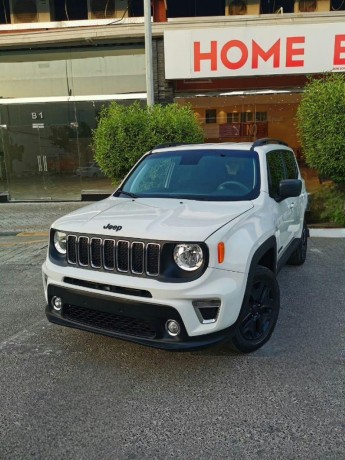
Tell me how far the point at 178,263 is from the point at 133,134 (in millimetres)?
5500

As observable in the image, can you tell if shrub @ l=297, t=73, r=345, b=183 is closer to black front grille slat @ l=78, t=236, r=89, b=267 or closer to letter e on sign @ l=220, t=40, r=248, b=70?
letter e on sign @ l=220, t=40, r=248, b=70

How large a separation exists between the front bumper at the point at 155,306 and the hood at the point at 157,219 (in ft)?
1.05

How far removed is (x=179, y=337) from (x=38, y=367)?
1.30 meters

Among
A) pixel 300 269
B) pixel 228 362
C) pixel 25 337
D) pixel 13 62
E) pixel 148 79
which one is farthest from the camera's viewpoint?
pixel 13 62

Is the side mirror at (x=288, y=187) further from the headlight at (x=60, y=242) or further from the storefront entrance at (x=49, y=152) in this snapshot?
the storefront entrance at (x=49, y=152)

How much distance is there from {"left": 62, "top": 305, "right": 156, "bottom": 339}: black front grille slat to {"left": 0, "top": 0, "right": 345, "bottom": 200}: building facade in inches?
354

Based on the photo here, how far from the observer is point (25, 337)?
3859 mm

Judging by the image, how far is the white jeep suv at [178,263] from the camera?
2.81 m

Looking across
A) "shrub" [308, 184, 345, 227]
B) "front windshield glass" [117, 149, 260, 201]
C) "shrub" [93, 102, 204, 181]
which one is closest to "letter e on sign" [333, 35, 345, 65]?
"shrub" [308, 184, 345, 227]

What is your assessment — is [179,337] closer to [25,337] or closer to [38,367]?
[38,367]

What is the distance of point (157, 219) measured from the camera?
3113 millimetres

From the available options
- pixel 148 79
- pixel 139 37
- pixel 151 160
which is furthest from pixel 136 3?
pixel 151 160

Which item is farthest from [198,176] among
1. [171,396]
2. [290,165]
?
[171,396]

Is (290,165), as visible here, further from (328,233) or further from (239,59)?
(239,59)
